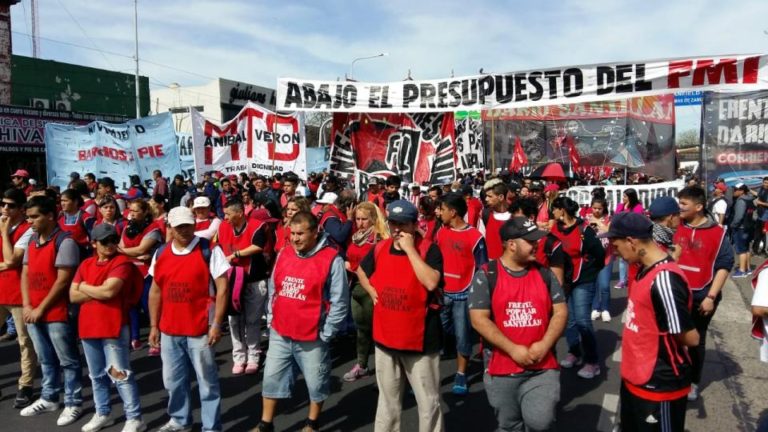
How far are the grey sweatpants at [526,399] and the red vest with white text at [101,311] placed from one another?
2.87 metres

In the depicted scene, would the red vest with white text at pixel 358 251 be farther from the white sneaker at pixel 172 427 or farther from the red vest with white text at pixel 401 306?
the white sneaker at pixel 172 427

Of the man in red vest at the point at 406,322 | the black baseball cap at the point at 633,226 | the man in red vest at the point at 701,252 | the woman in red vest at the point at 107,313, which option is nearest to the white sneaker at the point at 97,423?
the woman in red vest at the point at 107,313

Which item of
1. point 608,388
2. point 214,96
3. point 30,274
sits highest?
point 214,96

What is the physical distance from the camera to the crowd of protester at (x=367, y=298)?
9.91ft

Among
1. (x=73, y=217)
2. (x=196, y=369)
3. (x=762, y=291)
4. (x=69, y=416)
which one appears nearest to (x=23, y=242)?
(x=69, y=416)

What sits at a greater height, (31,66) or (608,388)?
(31,66)

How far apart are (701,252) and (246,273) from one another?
13.9 ft

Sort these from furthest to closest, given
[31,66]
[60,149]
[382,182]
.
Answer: [31,66] → [60,149] → [382,182]

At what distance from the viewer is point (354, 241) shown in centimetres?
567

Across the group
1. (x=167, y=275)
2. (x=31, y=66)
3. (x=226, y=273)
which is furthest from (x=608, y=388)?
(x=31, y=66)

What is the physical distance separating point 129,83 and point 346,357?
38.0m

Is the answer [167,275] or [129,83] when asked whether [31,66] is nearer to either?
[129,83]

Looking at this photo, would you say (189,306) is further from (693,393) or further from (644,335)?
(693,393)

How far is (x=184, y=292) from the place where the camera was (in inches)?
161
